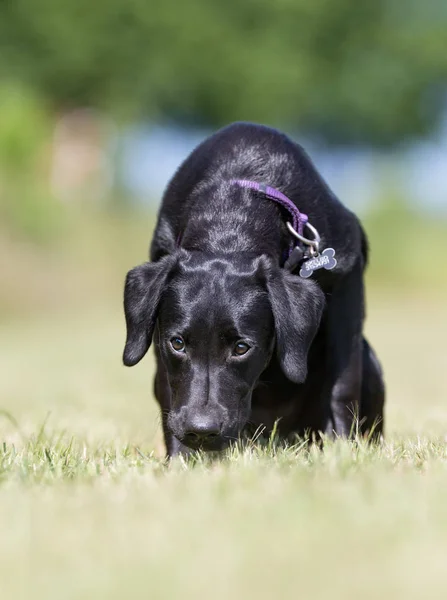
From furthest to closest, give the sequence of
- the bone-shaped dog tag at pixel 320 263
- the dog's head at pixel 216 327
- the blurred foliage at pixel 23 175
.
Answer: the blurred foliage at pixel 23 175, the bone-shaped dog tag at pixel 320 263, the dog's head at pixel 216 327

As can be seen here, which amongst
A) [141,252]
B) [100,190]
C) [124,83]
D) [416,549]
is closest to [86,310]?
[141,252]

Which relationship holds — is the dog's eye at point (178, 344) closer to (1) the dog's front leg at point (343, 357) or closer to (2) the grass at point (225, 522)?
(2) the grass at point (225, 522)

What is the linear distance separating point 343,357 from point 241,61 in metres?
21.6

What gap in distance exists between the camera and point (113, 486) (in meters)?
2.36

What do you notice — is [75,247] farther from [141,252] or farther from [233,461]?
[233,461]

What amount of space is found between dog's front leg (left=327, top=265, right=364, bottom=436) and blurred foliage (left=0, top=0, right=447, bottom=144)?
65.0ft

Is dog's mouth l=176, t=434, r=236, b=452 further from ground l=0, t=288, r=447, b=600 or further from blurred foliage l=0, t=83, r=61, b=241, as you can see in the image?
blurred foliage l=0, t=83, r=61, b=241

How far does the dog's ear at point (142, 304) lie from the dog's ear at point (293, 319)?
1.24 feet

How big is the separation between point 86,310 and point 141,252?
298cm

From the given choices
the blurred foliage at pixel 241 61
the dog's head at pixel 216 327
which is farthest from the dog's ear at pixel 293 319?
the blurred foliage at pixel 241 61

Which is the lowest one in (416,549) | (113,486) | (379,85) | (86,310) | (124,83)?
(86,310)

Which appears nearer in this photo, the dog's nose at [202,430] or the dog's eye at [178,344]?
the dog's nose at [202,430]

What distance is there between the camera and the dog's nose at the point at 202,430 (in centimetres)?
283

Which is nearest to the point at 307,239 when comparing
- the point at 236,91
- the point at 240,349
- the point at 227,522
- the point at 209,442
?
the point at 240,349
